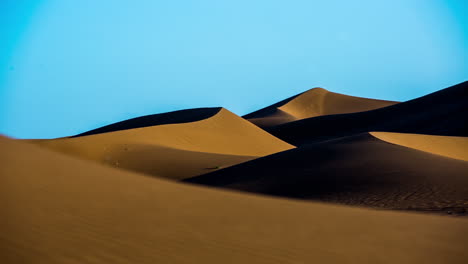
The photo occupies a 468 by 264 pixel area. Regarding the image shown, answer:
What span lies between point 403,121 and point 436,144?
76.3 ft

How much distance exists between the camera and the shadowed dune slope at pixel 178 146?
74.8 ft

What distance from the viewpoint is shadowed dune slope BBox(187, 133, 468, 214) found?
42.1ft

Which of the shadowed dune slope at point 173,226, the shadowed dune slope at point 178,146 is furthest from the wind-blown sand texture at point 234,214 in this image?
the shadowed dune slope at point 178,146

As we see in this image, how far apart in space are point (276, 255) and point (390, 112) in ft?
173

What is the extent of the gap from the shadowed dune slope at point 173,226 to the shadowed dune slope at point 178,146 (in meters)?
13.7

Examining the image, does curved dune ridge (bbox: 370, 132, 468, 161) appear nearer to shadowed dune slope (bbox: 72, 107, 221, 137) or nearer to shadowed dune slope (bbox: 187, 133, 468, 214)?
shadowed dune slope (bbox: 187, 133, 468, 214)

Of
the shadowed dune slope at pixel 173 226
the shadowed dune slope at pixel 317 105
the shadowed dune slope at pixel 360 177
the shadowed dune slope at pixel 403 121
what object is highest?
the shadowed dune slope at pixel 317 105

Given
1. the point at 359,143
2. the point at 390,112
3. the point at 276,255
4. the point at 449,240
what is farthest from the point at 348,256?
the point at 390,112

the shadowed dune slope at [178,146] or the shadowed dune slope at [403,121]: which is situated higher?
the shadowed dune slope at [403,121]

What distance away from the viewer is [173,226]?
550 cm

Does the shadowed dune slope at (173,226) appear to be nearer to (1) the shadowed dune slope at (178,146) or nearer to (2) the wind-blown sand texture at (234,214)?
(2) the wind-blown sand texture at (234,214)

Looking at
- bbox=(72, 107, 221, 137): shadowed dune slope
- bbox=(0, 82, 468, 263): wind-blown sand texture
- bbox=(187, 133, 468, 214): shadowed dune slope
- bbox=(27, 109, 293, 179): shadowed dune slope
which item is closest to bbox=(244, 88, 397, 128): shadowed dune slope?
bbox=(72, 107, 221, 137): shadowed dune slope

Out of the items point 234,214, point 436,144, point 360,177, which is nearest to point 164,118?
point 436,144

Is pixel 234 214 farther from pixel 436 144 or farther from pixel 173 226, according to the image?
pixel 436 144
